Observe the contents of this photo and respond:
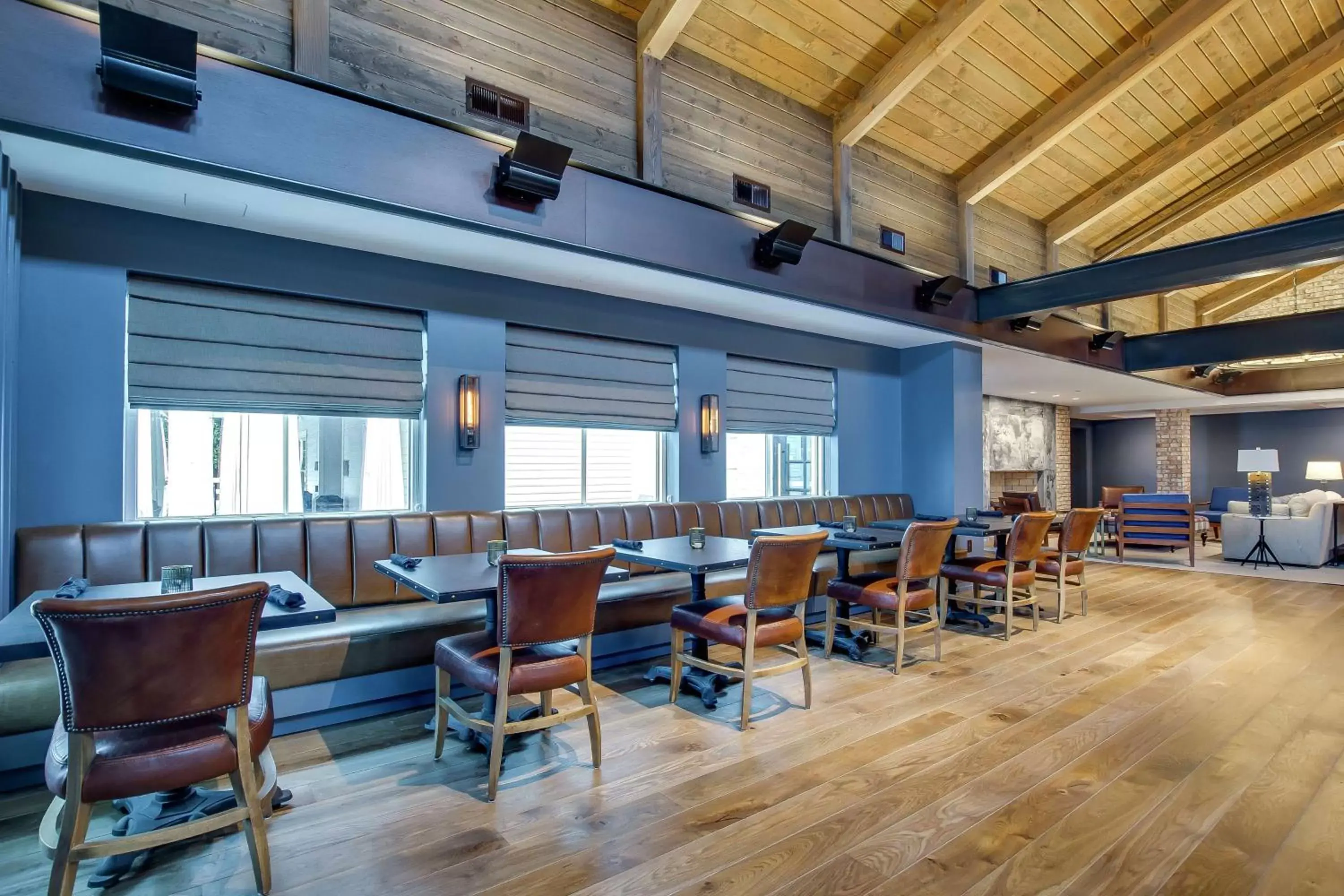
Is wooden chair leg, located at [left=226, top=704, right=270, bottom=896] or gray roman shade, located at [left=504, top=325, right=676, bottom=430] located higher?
gray roman shade, located at [left=504, top=325, right=676, bottom=430]

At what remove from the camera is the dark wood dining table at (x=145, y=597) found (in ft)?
6.50

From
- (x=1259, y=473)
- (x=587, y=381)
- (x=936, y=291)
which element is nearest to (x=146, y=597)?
(x=587, y=381)

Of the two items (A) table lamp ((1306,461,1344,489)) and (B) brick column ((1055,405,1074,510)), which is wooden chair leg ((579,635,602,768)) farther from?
(A) table lamp ((1306,461,1344,489))

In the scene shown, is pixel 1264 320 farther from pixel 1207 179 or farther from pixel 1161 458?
pixel 1161 458

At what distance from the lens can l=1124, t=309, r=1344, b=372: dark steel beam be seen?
7652 mm

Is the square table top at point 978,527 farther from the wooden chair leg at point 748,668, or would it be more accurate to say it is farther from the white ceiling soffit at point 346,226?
the white ceiling soffit at point 346,226

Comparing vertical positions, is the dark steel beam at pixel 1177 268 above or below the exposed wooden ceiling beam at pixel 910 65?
below

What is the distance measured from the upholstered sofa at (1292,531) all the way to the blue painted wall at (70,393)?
1146cm

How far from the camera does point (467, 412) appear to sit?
4453 millimetres

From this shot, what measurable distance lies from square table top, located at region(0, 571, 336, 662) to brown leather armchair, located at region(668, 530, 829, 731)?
5.92ft

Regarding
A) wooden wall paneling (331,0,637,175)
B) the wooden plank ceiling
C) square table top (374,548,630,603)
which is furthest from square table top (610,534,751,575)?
the wooden plank ceiling

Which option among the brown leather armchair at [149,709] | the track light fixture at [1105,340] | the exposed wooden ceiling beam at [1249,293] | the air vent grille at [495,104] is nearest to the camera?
the brown leather armchair at [149,709]

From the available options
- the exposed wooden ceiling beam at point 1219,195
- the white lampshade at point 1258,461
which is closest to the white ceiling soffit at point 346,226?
the exposed wooden ceiling beam at point 1219,195

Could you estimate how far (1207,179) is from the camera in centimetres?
795
